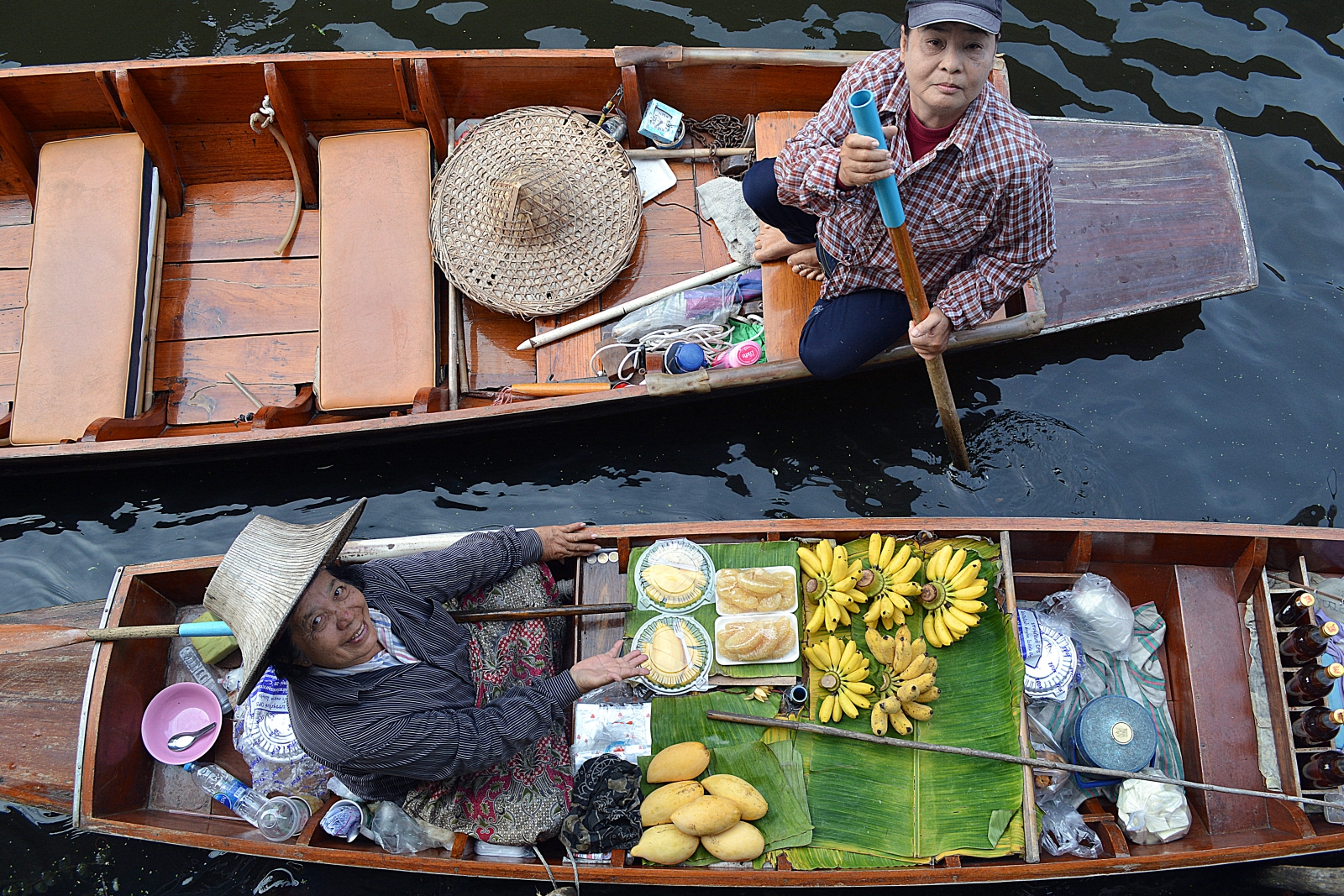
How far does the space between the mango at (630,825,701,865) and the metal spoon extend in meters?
1.99

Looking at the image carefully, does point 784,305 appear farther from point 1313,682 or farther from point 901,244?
point 1313,682

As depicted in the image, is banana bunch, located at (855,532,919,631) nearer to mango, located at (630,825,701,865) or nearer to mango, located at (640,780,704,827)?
mango, located at (640,780,704,827)

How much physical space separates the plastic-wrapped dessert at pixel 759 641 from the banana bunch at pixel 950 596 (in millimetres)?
602

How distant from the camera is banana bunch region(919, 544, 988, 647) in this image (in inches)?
150

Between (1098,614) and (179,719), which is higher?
(1098,614)

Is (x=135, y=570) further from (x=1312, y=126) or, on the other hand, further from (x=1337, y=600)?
(x=1312, y=126)

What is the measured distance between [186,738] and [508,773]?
59.5 inches

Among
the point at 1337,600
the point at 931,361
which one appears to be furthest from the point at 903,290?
the point at 1337,600

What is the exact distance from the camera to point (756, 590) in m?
3.96

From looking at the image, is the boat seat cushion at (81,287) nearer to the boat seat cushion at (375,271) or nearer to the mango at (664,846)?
the boat seat cushion at (375,271)

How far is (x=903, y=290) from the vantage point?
4184mm

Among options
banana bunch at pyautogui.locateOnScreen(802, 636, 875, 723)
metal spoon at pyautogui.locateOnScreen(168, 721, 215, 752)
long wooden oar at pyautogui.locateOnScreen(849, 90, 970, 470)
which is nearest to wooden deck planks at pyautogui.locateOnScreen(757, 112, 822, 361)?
long wooden oar at pyautogui.locateOnScreen(849, 90, 970, 470)

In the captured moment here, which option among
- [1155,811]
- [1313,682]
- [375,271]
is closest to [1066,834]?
[1155,811]

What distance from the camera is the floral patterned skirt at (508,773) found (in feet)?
11.9
